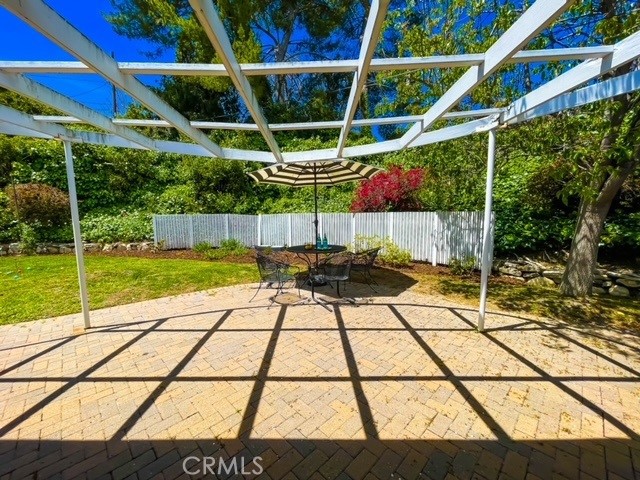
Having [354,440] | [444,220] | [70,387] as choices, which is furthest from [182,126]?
[444,220]

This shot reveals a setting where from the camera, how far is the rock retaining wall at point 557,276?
5.68m

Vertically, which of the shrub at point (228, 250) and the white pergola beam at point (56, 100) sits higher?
the white pergola beam at point (56, 100)

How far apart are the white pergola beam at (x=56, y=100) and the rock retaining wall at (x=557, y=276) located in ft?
27.1

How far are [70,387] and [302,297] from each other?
356 cm

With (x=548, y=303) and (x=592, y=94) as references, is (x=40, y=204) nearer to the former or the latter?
(x=592, y=94)

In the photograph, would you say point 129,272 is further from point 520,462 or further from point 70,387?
point 520,462

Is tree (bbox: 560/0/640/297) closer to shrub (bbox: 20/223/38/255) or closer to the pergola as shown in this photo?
the pergola

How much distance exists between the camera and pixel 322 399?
105 inches

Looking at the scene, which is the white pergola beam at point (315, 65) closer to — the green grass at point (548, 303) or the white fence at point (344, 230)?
the green grass at point (548, 303)

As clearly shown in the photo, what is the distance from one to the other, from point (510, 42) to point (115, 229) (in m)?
12.6

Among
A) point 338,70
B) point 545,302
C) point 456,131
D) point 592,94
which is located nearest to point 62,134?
point 338,70

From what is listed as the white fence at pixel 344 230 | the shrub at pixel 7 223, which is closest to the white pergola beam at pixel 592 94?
the white fence at pixel 344 230

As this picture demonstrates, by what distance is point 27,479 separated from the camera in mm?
1915

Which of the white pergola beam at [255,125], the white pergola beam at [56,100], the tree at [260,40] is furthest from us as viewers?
the tree at [260,40]
